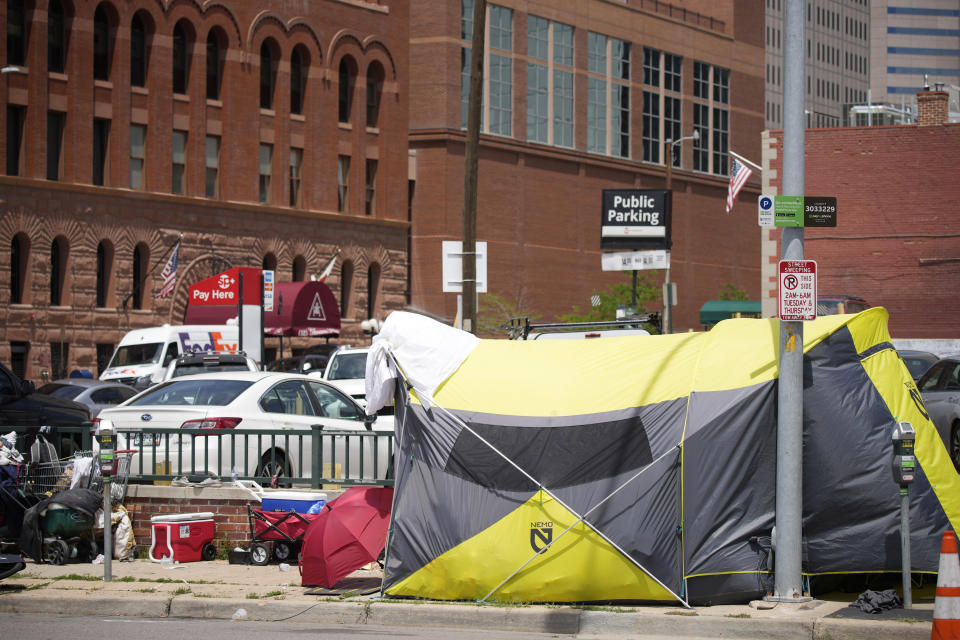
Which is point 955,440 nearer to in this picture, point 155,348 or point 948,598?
point 948,598

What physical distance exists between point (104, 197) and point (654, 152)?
35.8 metres

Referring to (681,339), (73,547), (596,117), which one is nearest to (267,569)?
(73,547)

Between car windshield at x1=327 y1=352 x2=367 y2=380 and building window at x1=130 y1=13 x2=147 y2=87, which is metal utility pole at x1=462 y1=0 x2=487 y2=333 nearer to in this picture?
car windshield at x1=327 y1=352 x2=367 y2=380

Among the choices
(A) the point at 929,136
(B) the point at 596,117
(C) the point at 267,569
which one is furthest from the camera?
(B) the point at 596,117

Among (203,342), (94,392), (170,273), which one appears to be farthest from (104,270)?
(94,392)

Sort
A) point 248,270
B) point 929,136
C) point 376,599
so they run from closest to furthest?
1. point 376,599
2. point 248,270
3. point 929,136

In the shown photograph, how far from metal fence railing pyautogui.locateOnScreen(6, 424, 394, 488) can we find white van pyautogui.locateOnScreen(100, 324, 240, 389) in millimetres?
17915

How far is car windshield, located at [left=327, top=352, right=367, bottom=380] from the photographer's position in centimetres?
2305

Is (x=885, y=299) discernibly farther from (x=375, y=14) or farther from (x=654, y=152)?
(x=654, y=152)

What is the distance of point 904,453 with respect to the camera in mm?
9688

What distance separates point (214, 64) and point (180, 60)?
167 cm

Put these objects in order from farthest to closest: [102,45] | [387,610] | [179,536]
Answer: [102,45], [179,536], [387,610]

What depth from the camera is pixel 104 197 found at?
45.9m

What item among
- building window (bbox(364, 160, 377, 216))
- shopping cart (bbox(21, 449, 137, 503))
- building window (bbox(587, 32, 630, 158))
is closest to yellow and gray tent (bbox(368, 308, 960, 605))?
shopping cart (bbox(21, 449, 137, 503))
